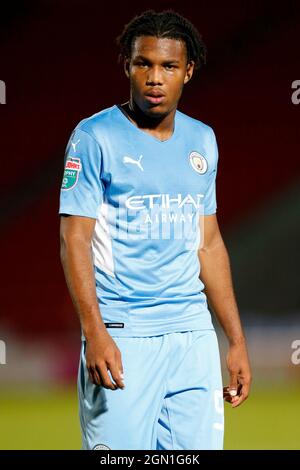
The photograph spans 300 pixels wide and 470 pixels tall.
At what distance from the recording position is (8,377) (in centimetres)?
666

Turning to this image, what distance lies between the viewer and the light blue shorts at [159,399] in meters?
2.94

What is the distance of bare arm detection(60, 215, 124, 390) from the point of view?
2799mm

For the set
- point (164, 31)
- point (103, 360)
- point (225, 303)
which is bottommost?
point (103, 360)

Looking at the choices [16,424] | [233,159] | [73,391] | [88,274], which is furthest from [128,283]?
[233,159]

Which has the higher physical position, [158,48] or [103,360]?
[158,48]

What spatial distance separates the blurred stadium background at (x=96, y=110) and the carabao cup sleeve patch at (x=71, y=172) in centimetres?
364

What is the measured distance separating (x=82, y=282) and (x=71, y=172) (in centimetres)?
33

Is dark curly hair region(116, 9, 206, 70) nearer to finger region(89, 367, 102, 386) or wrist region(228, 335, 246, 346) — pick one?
wrist region(228, 335, 246, 346)

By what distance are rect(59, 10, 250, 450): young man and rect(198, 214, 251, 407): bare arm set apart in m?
0.04

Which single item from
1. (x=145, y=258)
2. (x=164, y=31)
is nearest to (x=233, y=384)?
(x=145, y=258)

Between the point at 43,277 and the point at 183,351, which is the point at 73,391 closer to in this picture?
the point at 43,277

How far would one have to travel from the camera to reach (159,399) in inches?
118

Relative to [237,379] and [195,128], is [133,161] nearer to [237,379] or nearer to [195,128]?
[195,128]

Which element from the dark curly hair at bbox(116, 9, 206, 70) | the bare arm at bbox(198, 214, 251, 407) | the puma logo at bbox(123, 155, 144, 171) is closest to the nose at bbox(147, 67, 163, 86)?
the dark curly hair at bbox(116, 9, 206, 70)
